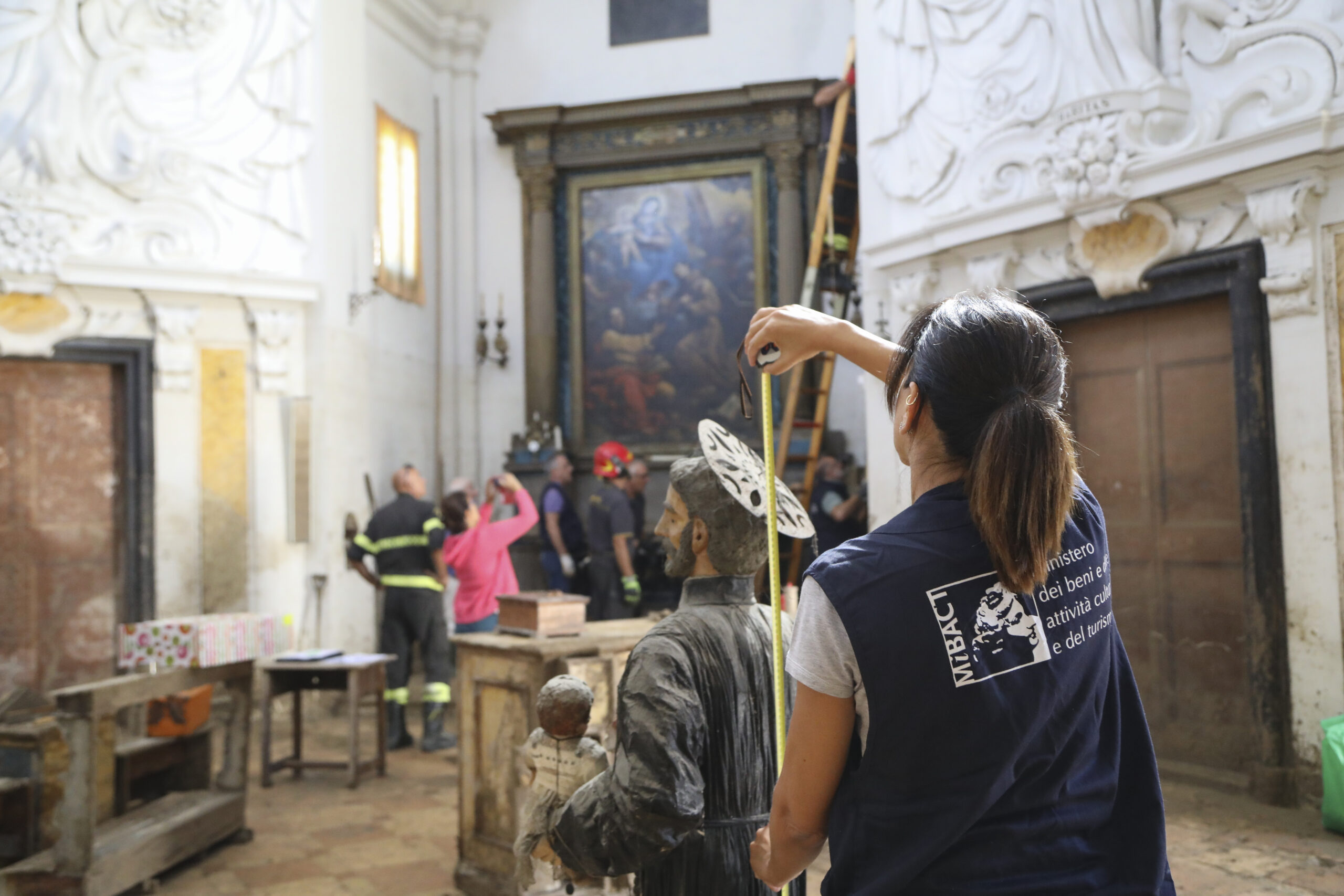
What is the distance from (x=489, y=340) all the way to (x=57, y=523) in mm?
4864

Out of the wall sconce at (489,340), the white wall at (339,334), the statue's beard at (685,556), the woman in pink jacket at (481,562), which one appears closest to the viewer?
the statue's beard at (685,556)

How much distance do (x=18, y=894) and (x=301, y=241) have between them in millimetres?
5518

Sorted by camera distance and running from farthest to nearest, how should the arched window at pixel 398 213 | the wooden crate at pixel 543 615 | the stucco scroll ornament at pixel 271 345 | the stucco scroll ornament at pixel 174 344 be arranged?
the arched window at pixel 398 213, the stucco scroll ornament at pixel 271 345, the stucco scroll ornament at pixel 174 344, the wooden crate at pixel 543 615

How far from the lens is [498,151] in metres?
11.6

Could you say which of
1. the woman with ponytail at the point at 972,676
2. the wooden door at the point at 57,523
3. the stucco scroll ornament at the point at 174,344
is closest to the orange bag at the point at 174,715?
the wooden door at the point at 57,523

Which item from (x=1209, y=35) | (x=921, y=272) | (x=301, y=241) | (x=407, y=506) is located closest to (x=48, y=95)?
(x=301, y=241)

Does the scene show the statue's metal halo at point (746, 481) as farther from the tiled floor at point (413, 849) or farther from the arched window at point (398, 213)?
the arched window at point (398, 213)

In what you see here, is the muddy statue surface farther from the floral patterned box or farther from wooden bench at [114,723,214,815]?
wooden bench at [114,723,214,815]

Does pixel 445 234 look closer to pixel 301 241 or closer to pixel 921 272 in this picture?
pixel 301 241

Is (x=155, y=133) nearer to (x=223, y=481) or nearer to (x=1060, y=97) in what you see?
(x=223, y=481)

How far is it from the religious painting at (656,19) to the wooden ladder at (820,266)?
7.61 feet

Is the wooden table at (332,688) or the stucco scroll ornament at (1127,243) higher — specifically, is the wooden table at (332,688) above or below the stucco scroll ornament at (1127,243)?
below

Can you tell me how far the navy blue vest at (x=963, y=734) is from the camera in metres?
1.21

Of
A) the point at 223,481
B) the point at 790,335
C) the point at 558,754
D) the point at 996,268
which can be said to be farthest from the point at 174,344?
the point at 790,335
